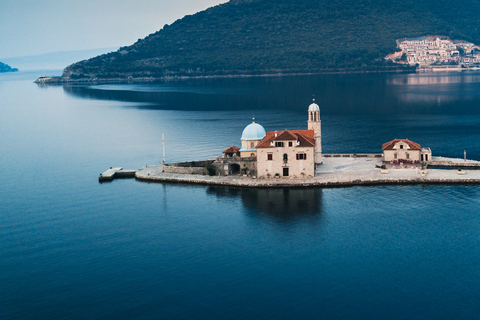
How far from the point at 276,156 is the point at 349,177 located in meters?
10.2

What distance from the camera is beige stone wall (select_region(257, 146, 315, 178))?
75.8 metres

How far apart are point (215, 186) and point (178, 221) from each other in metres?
15.2

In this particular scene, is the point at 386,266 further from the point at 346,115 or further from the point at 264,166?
the point at 346,115

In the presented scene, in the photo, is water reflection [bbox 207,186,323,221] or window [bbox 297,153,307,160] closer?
water reflection [bbox 207,186,323,221]

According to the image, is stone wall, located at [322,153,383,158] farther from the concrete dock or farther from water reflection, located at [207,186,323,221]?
the concrete dock

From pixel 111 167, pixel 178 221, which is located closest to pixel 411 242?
pixel 178 221

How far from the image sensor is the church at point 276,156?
7575 centimetres

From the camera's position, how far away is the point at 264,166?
77.2 metres

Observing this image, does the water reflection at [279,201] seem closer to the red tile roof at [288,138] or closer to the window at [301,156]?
the window at [301,156]

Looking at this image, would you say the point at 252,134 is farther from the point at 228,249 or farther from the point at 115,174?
the point at 228,249

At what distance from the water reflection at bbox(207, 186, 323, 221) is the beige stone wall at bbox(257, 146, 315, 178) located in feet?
11.4

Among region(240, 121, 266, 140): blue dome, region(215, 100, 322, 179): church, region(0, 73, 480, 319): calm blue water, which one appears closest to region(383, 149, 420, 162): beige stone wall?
region(0, 73, 480, 319): calm blue water

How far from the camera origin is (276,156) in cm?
7650

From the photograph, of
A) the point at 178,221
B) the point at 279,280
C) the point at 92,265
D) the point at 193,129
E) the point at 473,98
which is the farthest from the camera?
the point at 473,98
